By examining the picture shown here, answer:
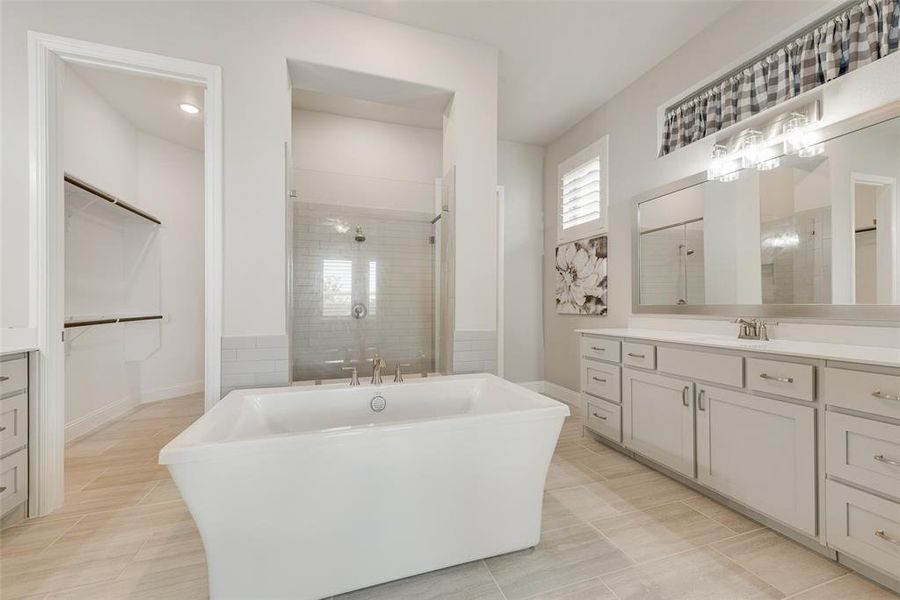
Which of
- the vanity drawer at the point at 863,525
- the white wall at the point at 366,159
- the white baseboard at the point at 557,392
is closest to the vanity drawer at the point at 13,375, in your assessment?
the white wall at the point at 366,159

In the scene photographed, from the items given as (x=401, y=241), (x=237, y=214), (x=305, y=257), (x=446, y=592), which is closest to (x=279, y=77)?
(x=237, y=214)

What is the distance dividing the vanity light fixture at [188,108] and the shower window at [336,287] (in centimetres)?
216

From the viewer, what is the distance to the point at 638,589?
134 centimetres

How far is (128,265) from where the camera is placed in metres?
3.54

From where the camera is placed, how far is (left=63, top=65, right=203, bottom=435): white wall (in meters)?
2.85

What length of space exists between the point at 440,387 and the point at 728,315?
6.19ft

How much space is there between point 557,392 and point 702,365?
2.07 meters

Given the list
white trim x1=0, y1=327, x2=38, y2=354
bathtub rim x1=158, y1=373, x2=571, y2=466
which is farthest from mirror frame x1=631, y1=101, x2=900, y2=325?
white trim x1=0, y1=327, x2=38, y2=354

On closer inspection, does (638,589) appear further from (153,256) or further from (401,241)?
(153,256)

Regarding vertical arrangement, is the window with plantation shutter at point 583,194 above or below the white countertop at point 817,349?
above

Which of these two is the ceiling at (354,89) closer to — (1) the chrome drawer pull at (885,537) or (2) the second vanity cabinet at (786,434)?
(2) the second vanity cabinet at (786,434)

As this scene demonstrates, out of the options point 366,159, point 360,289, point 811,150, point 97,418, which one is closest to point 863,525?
point 811,150

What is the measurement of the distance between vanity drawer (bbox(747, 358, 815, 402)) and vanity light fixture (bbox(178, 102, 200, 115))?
177 inches

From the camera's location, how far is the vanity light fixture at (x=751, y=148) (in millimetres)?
2121
